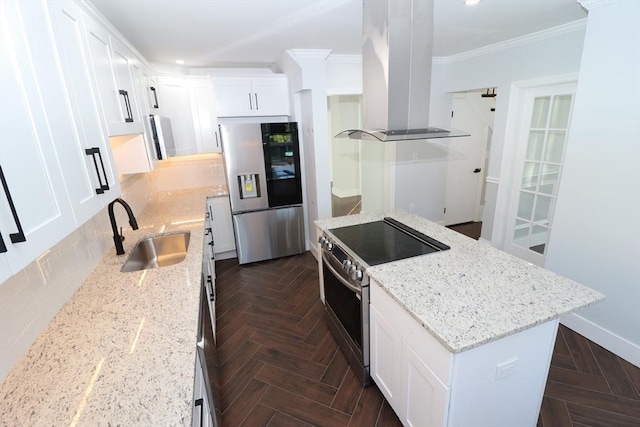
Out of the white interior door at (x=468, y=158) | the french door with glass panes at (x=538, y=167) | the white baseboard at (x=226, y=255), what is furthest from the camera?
the white interior door at (x=468, y=158)

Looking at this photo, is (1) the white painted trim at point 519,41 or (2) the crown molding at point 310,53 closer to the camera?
(1) the white painted trim at point 519,41

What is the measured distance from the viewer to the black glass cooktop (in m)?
1.88

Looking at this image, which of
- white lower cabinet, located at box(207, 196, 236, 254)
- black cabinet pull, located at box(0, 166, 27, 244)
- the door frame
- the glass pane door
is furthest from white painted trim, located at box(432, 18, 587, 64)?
black cabinet pull, located at box(0, 166, 27, 244)

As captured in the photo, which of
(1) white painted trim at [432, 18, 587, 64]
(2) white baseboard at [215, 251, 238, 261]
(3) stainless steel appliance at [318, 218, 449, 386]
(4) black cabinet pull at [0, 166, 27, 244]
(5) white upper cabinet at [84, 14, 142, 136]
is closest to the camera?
(4) black cabinet pull at [0, 166, 27, 244]

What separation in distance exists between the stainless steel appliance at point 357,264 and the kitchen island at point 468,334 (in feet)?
0.39

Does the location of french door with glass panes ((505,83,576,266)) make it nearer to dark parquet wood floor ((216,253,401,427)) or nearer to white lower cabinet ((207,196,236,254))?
dark parquet wood floor ((216,253,401,427))

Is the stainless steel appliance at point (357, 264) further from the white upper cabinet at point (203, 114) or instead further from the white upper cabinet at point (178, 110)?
the white upper cabinet at point (178, 110)

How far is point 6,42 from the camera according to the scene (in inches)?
33.1

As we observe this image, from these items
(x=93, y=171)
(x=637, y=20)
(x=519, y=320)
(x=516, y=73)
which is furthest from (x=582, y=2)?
(x=93, y=171)

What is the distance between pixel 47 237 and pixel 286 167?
2.88 meters

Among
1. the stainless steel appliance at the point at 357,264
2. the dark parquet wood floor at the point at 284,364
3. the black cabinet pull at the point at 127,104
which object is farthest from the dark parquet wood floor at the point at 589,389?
the black cabinet pull at the point at 127,104

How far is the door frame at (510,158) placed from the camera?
3147 mm

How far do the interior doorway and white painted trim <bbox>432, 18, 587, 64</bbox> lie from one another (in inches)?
84.4

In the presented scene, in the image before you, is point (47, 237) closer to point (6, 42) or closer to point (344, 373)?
point (6, 42)
